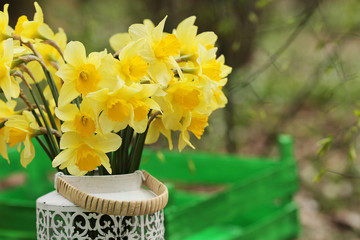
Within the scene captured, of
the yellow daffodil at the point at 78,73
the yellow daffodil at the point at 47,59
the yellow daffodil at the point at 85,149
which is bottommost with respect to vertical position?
the yellow daffodil at the point at 85,149

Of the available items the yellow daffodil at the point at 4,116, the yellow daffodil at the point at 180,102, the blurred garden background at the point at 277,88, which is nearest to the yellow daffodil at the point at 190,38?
the yellow daffodil at the point at 180,102

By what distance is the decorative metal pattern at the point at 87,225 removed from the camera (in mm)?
882

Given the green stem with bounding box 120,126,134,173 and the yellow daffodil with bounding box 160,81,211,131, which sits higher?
the yellow daffodil with bounding box 160,81,211,131

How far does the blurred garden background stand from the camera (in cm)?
313

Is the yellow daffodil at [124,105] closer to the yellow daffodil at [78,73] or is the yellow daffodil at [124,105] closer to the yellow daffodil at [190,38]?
the yellow daffodil at [78,73]

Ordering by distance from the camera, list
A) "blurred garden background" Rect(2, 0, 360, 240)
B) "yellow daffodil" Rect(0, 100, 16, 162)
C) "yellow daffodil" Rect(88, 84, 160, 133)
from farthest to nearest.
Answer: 1. "blurred garden background" Rect(2, 0, 360, 240)
2. "yellow daffodil" Rect(0, 100, 16, 162)
3. "yellow daffodil" Rect(88, 84, 160, 133)

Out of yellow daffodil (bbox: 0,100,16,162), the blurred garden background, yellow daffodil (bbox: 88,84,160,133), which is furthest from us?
the blurred garden background

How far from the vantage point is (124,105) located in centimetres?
80

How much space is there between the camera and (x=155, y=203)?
87cm

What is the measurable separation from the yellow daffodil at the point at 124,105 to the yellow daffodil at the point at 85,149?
38 millimetres

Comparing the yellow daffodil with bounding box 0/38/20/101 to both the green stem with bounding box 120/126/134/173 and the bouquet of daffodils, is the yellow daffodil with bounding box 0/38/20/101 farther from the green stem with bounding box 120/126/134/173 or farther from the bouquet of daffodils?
the green stem with bounding box 120/126/134/173

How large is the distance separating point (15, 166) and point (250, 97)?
2400mm

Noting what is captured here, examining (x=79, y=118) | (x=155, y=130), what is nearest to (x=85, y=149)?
(x=79, y=118)

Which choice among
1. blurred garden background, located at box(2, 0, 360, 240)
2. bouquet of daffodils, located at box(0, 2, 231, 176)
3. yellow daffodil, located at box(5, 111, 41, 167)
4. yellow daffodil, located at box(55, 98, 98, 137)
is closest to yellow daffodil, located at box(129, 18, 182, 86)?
bouquet of daffodils, located at box(0, 2, 231, 176)
